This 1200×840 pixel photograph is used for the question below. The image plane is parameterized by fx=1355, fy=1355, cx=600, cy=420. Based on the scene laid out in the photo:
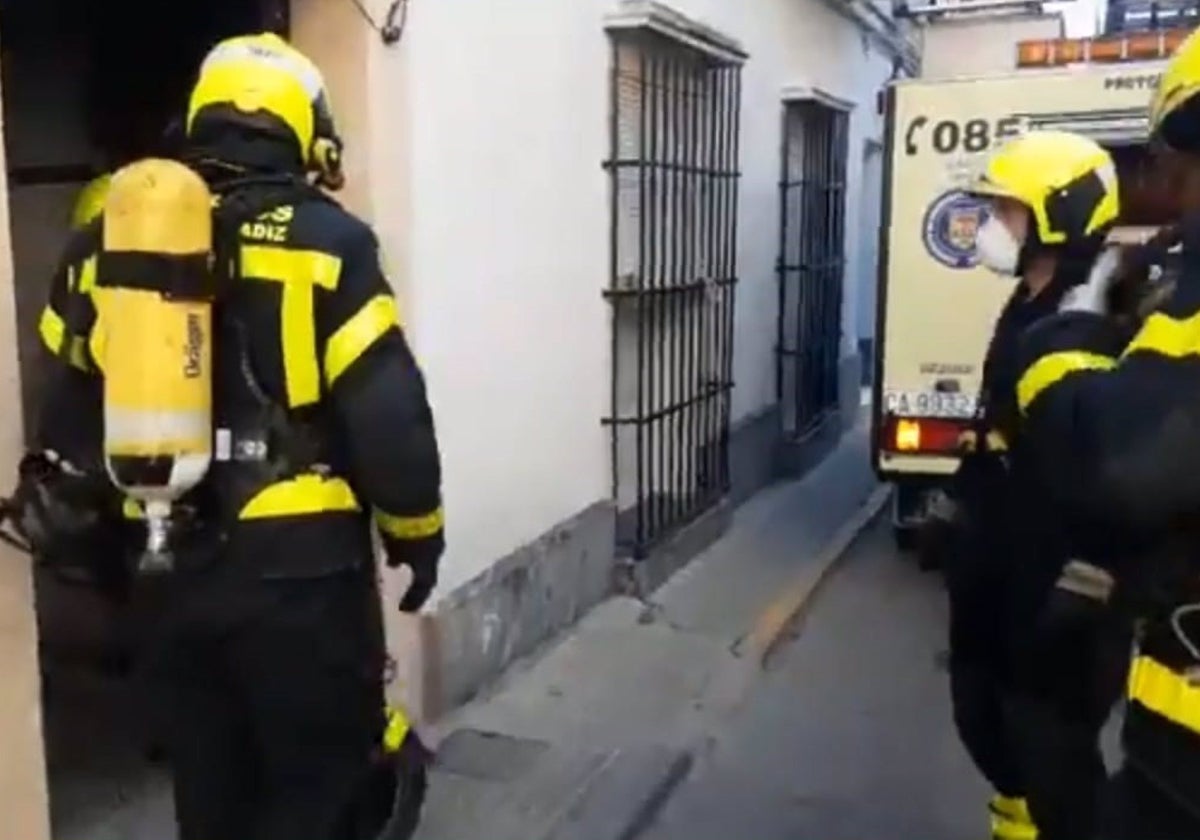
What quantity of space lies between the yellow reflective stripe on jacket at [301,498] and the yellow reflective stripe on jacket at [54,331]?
1.71ft

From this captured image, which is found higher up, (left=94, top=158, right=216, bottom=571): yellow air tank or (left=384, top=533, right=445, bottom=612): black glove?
(left=94, top=158, right=216, bottom=571): yellow air tank

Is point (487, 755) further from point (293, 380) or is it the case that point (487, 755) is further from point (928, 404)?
point (928, 404)

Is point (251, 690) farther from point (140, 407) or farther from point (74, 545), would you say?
point (140, 407)

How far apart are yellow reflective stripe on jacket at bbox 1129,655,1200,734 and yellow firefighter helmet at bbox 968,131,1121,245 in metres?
1.67

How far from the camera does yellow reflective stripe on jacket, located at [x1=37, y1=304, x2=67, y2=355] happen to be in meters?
2.78

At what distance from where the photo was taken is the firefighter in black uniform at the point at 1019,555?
10.9ft

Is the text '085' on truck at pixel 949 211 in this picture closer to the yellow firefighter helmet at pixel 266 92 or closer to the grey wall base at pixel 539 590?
the grey wall base at pixel 539 590

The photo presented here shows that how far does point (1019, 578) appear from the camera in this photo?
337cm

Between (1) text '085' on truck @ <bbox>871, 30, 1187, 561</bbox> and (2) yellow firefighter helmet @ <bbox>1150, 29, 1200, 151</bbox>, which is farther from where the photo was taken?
(1) text '085' on truck @ <bbox>871, 30, 1187, 561</bbox>

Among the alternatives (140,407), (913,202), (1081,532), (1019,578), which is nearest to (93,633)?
(140,407)

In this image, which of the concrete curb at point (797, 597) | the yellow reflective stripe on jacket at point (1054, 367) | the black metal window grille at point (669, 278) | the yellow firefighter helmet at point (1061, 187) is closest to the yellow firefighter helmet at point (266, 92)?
the yellow reflective stripe on jacket at point (1054, 367)

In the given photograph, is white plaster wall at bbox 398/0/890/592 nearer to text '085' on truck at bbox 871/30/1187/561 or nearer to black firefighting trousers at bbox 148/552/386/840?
text '085' on truck at bbox 871/30/1187/561

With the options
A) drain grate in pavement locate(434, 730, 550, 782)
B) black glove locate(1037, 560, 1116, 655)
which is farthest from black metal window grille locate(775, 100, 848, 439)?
black glove locate(1037, 560, 1116, 655)

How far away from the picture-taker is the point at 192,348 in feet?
8.35
